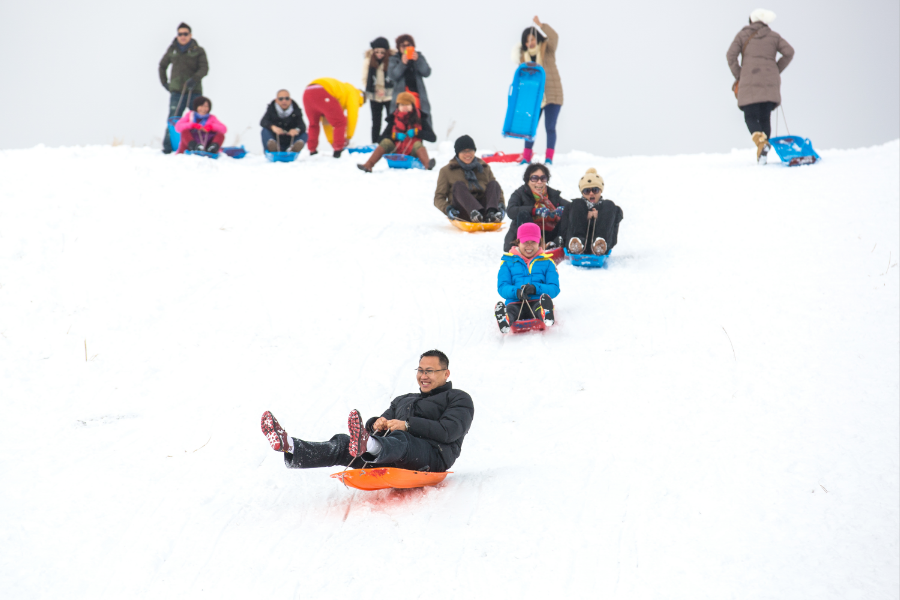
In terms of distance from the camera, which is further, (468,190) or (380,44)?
(380,44)

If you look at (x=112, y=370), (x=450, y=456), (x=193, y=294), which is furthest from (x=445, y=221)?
(x=450, y=456)

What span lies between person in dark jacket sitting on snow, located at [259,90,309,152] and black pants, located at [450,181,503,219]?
11.9ft

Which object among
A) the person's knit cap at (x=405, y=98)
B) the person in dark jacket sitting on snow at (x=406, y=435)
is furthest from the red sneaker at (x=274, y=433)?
the person's knit cap at (x=405, y=98)

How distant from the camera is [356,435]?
9.62 ft

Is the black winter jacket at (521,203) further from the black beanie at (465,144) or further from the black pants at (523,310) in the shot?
the black pants at (523,310)

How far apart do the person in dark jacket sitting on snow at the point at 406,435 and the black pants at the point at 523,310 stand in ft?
5.64

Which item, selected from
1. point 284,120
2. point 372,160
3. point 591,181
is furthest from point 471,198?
point 284,120

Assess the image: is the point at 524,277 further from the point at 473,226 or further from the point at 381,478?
the point at 381,478

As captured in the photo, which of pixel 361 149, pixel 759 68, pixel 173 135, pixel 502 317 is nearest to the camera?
pixel 502 317

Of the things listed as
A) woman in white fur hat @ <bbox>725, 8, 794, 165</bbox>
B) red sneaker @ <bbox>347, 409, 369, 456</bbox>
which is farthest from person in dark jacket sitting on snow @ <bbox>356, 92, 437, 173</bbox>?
red sneaker @ <bbox>347, 409, 369, 456</bbox>

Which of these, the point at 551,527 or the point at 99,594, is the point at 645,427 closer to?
the point at 551,527

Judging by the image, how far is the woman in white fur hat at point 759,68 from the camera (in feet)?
29.4

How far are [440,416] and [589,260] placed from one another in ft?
11.5

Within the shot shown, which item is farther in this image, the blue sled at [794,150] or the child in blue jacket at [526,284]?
the blue sled at [794,150]
